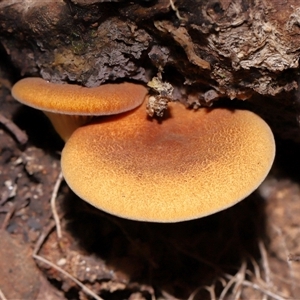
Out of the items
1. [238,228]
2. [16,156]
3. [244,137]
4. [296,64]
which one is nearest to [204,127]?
[244,137]

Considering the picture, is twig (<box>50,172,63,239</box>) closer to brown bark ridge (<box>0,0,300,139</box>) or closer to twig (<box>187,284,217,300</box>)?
brown bark ridge (<box>0,0,300,139</box>)

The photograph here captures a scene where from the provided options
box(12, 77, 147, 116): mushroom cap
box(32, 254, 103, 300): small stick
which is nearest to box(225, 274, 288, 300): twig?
box(32, 254, 103, 300): small stick

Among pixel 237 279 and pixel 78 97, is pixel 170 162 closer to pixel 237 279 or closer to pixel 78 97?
pixel 78 97

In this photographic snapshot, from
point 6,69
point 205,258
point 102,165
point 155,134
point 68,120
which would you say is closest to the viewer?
point 102,165

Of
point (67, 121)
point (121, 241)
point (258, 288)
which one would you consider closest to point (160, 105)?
point (67, 121)

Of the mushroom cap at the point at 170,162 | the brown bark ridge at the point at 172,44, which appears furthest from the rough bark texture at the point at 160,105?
the mushroom cap at the point at 170,162

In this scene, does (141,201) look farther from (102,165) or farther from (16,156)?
(16,156)

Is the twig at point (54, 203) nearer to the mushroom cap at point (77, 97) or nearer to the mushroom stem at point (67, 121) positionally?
the mushroom stem at point (67, 121)
